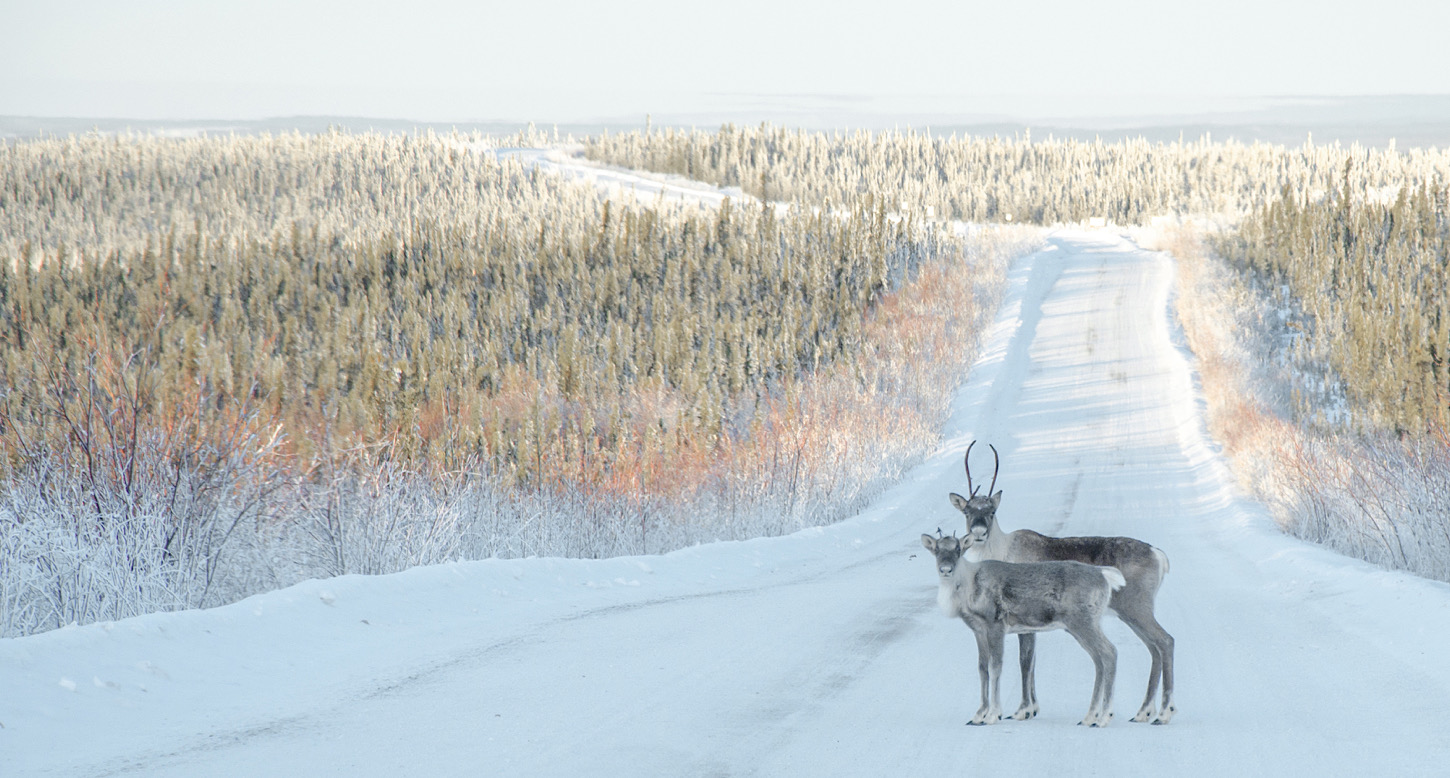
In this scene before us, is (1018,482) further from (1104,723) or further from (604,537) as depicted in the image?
(1104,723)

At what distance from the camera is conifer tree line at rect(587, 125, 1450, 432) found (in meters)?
20.3

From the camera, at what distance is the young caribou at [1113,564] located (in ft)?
17.8

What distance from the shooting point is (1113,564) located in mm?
5938

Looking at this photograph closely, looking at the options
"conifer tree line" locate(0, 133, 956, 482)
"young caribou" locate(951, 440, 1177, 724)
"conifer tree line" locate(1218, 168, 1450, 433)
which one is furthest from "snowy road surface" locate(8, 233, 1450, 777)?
"conifer tree line" locate(1218, 168, 1450, 433)

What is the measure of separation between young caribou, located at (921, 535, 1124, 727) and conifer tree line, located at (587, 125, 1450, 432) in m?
10.4

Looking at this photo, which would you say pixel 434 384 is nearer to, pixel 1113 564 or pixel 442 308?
pixel 442 308

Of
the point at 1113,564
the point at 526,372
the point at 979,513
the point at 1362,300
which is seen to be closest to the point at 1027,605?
the point at 1113,564

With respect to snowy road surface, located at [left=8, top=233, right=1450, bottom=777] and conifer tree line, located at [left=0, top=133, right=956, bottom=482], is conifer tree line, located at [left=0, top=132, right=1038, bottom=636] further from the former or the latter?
snowy road surface, located at [left=8, top=233, right=1450, bottom=777]

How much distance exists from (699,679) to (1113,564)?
7.84 ft

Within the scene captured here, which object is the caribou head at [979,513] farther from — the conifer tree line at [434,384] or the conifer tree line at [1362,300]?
A: the conifer tree line at [1362,300]

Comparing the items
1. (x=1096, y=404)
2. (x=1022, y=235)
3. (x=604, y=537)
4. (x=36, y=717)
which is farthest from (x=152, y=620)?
(x=1022, y=235)

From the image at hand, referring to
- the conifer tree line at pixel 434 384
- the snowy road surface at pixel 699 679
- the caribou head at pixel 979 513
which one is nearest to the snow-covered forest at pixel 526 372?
the conifer tree line at pixel 434 384

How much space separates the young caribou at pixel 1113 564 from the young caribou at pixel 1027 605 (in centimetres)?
23

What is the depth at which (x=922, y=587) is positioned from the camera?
31.4 feet
